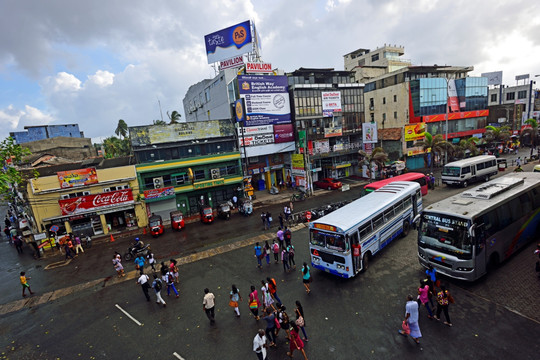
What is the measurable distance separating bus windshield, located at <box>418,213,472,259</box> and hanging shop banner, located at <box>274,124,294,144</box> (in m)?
27.1

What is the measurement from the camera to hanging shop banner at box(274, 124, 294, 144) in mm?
37281

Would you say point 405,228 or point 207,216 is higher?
point 405,228

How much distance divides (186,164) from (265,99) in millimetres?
14333

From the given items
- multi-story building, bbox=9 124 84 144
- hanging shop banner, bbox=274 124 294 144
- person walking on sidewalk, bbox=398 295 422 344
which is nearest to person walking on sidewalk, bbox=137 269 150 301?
person walking on sidewalk, bbox=398 295 422 344

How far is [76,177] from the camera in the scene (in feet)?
84.1

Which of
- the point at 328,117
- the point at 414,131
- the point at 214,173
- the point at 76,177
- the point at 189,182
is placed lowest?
the point at 189,182

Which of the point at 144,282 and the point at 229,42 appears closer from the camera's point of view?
the point at 144,282

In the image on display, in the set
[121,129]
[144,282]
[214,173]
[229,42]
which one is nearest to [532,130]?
[229,42]

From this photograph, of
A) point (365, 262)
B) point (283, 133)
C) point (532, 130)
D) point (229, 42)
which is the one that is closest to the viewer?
point (365, 262)

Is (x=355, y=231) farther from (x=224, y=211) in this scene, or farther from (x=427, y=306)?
(x=224, y=211)

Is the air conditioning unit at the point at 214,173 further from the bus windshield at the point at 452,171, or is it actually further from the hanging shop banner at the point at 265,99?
→ the bus windshield at the point at 452,171

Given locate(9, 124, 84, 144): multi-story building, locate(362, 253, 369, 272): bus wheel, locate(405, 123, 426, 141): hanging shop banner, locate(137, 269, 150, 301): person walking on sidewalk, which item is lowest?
locate(362, 253, 369, 272): bus wheel

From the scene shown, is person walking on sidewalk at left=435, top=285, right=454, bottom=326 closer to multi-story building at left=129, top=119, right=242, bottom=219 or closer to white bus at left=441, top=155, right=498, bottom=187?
white bus at left=441, top=155, right=498, bottom=187

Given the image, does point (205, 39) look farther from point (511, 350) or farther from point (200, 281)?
point (511, 350)
